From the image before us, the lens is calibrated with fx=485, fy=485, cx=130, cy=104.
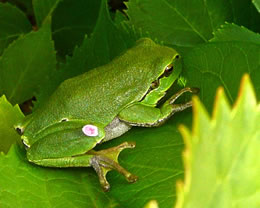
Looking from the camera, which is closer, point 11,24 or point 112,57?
point 112,57

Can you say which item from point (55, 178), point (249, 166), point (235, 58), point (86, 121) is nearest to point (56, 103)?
point (86, 121)

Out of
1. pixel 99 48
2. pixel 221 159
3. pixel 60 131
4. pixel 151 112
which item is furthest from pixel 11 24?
pixel 221 159

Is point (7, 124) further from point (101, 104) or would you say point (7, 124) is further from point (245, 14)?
point (245, 14)

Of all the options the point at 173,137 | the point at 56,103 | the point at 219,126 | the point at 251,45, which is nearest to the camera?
the point at 219,126

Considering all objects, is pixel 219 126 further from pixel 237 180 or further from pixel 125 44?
pixel 125 44

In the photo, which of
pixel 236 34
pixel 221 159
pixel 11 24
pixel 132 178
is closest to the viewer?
pixel 221 159

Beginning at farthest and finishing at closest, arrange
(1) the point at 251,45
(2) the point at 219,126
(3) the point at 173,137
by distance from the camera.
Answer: (3) the point at 173,137
(1) the point at 251,45
(2) the point at 219,126

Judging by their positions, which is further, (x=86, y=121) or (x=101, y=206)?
(x=86, y=121)
